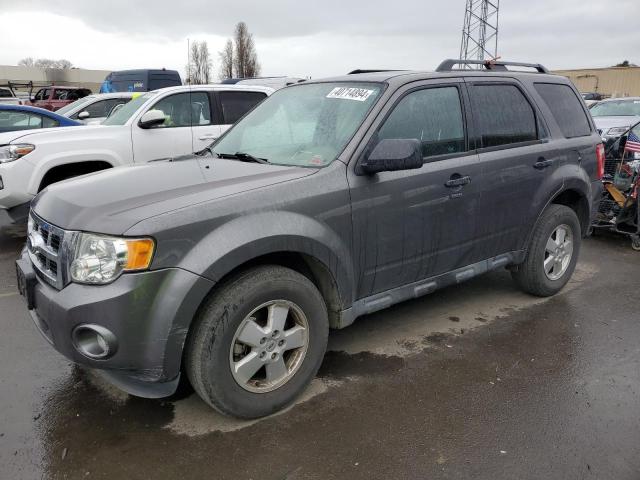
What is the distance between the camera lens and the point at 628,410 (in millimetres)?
2994

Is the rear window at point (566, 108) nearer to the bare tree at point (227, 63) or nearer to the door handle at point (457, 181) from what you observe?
the door handle at point (457, 181)

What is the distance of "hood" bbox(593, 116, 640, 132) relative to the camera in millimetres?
11748

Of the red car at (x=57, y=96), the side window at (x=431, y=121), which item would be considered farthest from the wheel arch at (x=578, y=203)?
the red car at (x=57, y=96)

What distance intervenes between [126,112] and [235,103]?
1.54 metres

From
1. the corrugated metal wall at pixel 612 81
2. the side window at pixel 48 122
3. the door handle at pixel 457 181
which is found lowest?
the door handle at pixel 457 181

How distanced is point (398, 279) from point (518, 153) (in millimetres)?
1494

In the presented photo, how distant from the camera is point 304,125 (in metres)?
3.53

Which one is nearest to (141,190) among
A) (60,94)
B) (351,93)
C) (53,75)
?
(351,93)

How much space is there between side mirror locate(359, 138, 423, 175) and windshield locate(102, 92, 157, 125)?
198 inches

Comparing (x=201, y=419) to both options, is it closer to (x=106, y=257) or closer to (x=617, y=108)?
(x=106, y=257)

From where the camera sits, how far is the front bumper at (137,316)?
235cm

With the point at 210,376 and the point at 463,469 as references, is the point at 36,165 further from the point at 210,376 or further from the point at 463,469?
the point at 463,469

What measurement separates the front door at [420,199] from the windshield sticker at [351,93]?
0.64 ft

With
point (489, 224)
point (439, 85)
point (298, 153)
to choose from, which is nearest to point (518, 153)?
point (489, 224)
